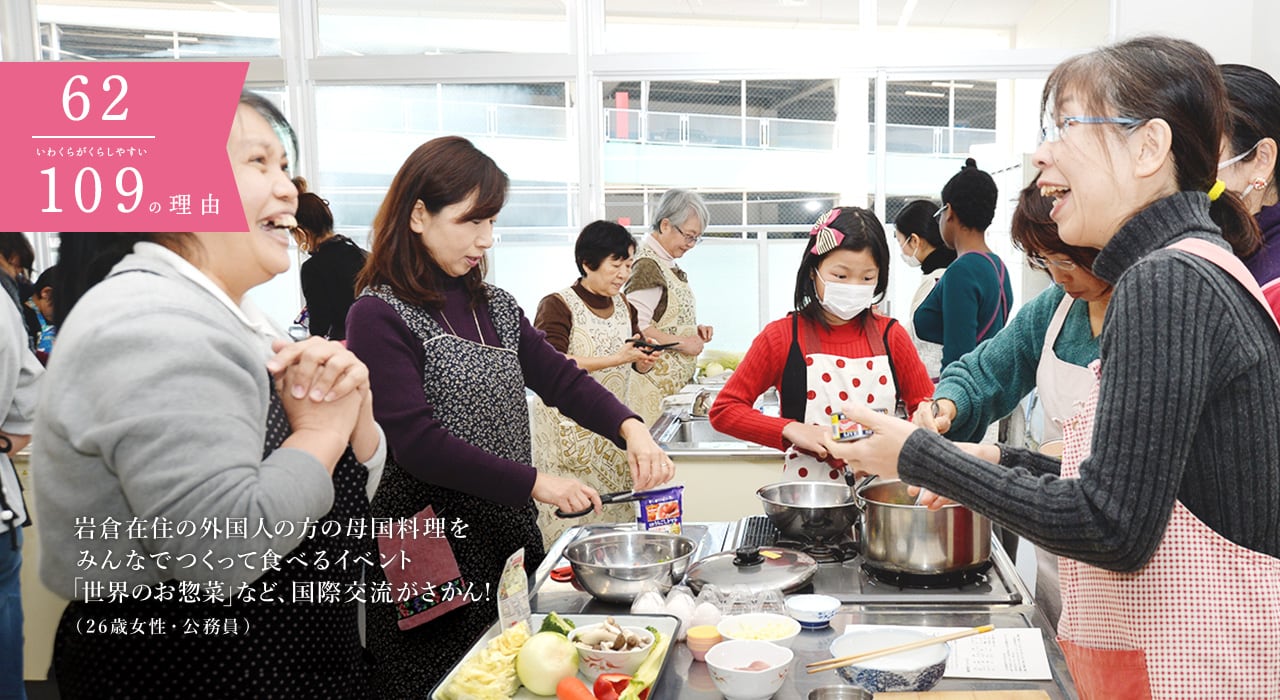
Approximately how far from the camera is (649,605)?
139 cm

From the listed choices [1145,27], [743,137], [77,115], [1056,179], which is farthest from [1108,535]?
[1145,27]

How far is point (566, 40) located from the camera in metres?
4.29

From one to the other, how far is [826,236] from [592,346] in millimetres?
1284

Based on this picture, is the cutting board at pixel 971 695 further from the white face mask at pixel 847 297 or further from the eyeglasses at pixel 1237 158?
the white face mask at pixel 847 297

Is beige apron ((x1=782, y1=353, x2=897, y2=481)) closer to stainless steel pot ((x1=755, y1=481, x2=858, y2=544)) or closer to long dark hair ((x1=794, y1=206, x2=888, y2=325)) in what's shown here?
long dark hair ((x1=794, y1=206, x2=888, y2=325))

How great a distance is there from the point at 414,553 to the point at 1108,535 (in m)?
1.14

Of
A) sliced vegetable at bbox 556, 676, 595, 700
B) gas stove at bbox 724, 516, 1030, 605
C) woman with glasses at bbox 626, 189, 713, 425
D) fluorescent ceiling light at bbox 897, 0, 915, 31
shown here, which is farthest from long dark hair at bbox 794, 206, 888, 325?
fluorescent ceiling light at bbox 897, 0, 915, 31

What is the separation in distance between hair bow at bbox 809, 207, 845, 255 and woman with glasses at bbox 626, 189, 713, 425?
1551mm

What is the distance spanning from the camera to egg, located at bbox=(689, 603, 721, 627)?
1339 millimetres

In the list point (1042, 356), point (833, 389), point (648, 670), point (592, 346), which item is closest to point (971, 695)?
point (648, 670)

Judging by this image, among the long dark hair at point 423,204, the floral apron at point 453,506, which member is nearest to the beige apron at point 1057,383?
the floral apron at point 453,506

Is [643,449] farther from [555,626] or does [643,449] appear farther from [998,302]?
[998,302]

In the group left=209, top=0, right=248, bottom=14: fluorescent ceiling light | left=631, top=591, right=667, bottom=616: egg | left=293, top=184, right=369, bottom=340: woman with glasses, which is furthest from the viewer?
left=209, top=0, right=248, bottom=14: fluorescent ceiling light

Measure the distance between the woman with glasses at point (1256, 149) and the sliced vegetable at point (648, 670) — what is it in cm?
106
